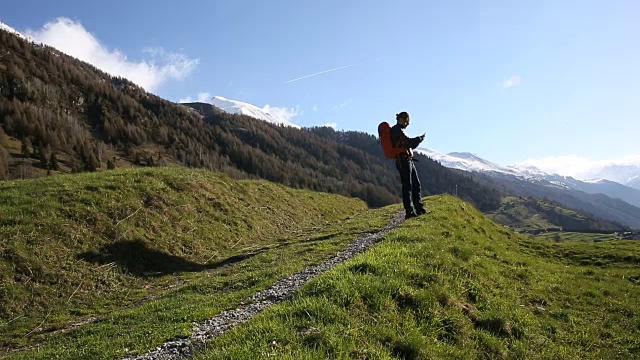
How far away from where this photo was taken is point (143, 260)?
20406mm

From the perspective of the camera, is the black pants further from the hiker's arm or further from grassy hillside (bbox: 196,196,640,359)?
grassy hillside (bbox: 196,196,640,359)

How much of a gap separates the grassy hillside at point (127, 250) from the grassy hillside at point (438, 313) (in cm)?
316

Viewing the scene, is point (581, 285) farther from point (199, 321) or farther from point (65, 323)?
point (65, 323)

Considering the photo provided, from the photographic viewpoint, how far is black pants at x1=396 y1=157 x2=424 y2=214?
18594 millimetres

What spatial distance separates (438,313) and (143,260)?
16.4 meters

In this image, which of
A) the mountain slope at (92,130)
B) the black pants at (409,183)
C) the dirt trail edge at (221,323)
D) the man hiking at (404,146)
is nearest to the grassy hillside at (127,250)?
the dirt trail edge at (221,323)

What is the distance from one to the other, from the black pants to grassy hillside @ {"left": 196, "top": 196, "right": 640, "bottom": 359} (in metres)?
2.68

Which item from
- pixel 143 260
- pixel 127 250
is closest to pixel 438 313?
pixel 143 260

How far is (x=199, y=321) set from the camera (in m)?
9.40

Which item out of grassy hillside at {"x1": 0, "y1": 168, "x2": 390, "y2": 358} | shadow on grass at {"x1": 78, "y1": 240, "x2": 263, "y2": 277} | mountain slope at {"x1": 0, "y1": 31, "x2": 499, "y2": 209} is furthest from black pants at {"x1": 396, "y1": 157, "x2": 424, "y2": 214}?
mountain slope at {"x1": 0, "y1": 31, "x2": 499, "y2": 209}

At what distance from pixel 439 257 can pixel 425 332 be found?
4.45m

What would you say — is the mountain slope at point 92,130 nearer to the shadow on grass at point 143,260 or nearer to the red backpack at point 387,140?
the shadow on grass at point 143,260

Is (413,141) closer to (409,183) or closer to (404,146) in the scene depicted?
(404,146)

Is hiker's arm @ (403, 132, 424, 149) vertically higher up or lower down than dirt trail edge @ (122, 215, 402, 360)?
higher up
